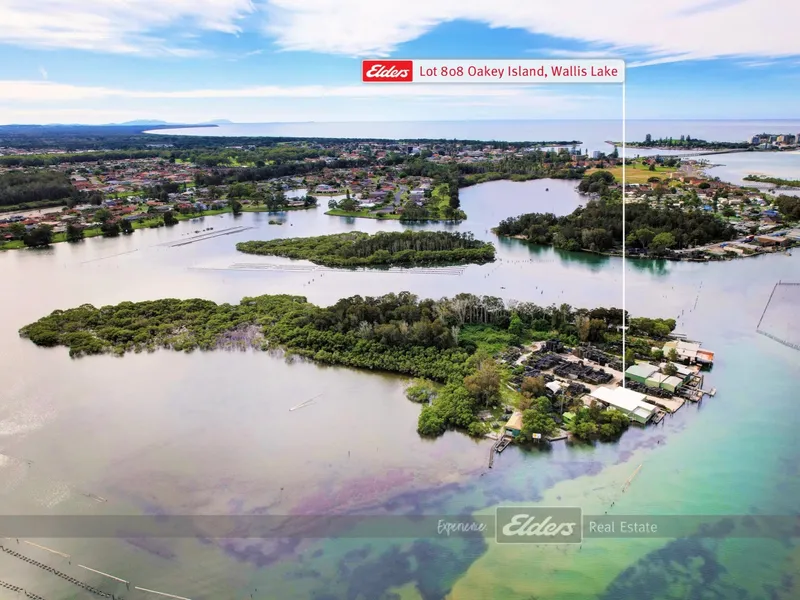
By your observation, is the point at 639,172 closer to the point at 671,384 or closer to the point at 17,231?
the point at 671,384

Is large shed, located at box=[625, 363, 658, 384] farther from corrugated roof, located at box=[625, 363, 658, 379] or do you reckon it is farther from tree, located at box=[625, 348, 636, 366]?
tree, located at box=[625, 348, 636, 366]

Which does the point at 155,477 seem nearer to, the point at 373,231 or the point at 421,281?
the point at 421,281

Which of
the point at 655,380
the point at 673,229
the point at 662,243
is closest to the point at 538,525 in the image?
the point at 655,380

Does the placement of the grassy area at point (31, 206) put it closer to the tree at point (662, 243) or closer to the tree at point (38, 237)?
the tree at point (38, 237)

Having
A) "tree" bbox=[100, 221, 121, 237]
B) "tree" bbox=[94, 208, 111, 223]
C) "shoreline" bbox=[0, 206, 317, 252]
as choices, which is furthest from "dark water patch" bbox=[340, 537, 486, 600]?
"tree" bbox=[94, 208, 111, 223]

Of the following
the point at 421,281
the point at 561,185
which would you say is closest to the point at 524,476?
the point at 421,281

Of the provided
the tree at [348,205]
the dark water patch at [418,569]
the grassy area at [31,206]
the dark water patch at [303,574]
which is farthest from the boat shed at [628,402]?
the grassy area at [31,206]
